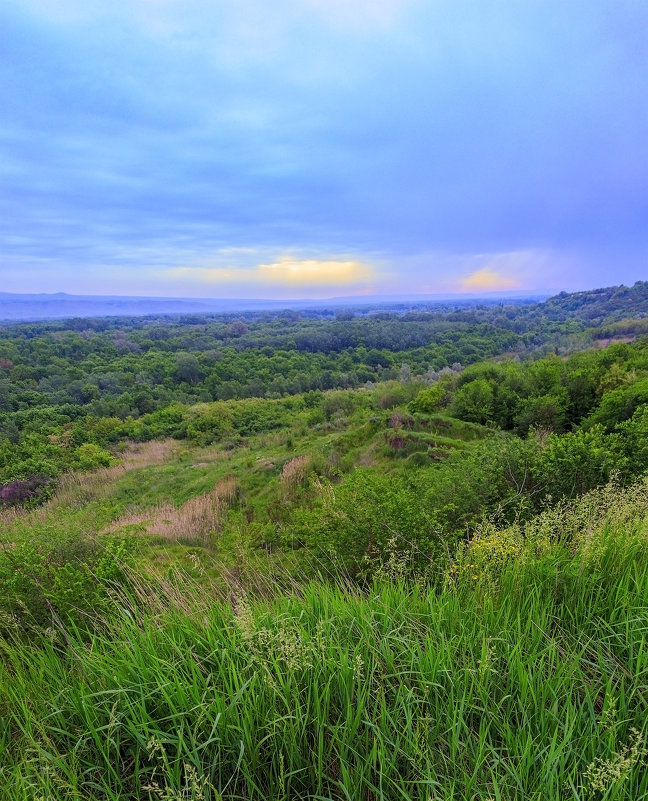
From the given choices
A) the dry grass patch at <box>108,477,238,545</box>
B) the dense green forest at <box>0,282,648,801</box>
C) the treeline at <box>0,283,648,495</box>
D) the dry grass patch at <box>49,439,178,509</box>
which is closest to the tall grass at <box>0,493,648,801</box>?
the dense green forest at <box>0,282,648,801</box>

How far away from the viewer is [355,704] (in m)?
1.83

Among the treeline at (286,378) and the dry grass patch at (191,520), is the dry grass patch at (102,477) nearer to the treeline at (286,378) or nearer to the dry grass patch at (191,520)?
the treeline at (286,378)

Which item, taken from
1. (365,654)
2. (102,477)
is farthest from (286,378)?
(365,654)

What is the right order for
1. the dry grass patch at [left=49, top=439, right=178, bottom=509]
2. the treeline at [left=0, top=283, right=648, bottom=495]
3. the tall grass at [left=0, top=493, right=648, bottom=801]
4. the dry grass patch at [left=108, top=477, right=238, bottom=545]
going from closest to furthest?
the tall grass at [left=0, top=493, right=648, bottom=801], the dry grass patch at [left=108, top=477, right=238, bottom=545], the treeline at [left=0, top=283, right=648, bottom=495], the dry grass patch at [left=49, top=439, right=178, bottom=509]

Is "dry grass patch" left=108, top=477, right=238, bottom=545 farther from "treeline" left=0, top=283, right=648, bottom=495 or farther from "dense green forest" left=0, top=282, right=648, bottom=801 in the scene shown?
"treeline" left=0, top=283, right=648, bottom=495

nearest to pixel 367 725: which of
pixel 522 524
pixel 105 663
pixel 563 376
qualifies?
pixel 105 663

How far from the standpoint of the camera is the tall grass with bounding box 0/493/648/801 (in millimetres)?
1471

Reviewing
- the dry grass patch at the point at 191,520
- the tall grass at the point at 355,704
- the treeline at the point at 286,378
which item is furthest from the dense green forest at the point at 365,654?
the treeline at the point at 286,378

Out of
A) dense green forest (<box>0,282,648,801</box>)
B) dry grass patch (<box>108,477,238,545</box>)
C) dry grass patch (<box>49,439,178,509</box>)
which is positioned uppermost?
dense green forest (<box>0,282,648,801</box>)

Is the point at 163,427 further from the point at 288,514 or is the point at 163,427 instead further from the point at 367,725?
the point at 367,725

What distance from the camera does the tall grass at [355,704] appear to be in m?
1.47

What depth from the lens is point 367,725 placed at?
165 cm

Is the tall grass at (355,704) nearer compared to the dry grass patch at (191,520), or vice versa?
the tall grass at (355,704)

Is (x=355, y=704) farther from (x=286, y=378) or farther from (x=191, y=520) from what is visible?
(x=286, y=378)
